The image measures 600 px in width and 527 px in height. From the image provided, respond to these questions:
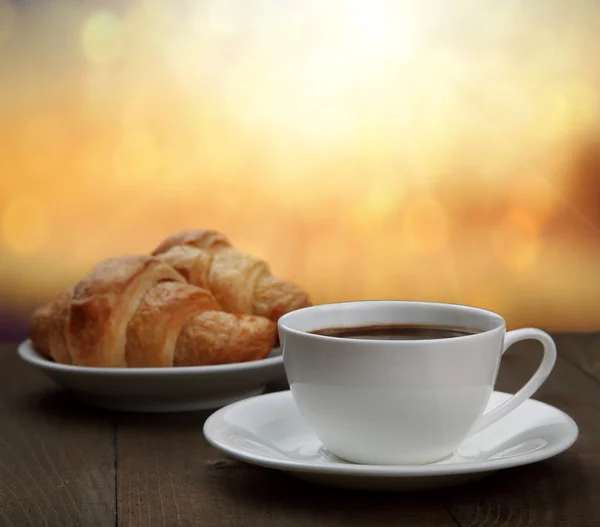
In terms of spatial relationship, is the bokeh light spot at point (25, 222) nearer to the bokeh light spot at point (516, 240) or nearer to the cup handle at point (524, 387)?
the bokeh light spot at point (516, 240)

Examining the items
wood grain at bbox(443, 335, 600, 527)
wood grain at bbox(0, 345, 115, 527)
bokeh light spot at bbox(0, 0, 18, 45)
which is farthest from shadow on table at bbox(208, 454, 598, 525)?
bokeh light spot at bbox(0, 0, 18, 45)

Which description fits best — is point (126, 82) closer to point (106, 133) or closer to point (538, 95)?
point (106, 133)

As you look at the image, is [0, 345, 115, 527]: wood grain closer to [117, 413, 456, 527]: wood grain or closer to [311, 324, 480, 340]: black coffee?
[117, 413, 456, 527]: wood grain

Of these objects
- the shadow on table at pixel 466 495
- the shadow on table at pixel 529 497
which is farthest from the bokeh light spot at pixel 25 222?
the shadow on table at pixel 529 497

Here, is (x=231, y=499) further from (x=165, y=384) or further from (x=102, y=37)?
(x=102, y=37)

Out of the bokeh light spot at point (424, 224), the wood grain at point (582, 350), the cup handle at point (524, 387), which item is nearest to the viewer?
the cup handle at point (524, 387)

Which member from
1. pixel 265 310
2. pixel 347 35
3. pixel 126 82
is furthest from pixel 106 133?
pixel 265 310

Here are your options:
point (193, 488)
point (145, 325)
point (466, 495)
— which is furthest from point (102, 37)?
point (466, 495)
